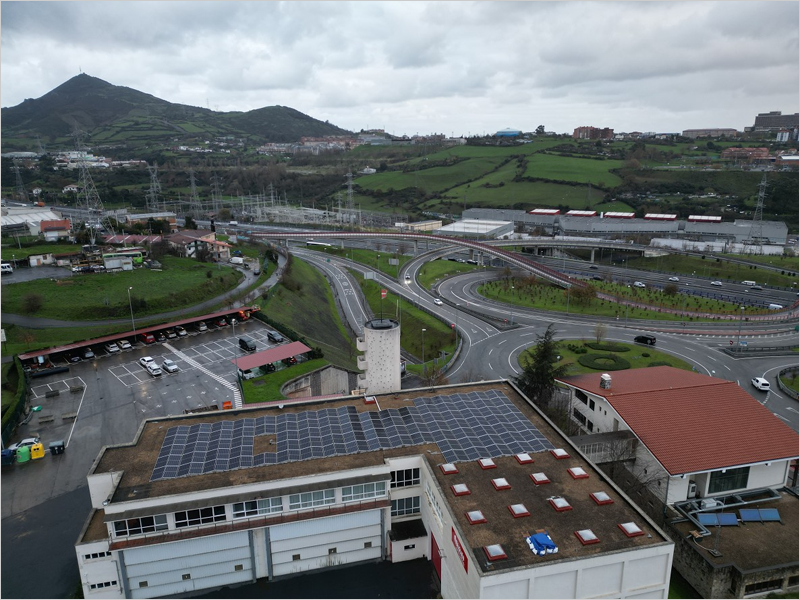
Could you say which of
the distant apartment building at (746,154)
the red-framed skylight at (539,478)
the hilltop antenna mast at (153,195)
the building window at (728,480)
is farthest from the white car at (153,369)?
the distant apartment building at (746,154)

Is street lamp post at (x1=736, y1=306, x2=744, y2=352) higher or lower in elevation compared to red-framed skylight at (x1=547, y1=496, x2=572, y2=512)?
lower

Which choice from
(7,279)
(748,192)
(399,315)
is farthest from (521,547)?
(748,192)

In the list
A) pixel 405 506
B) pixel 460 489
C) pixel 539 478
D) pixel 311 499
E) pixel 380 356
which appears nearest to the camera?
pixel 460 489

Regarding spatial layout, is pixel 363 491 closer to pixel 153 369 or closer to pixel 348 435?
pixel 348 435

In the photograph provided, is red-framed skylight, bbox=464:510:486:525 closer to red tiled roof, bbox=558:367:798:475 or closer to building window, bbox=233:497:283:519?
building window, bbox=233:497:283:519

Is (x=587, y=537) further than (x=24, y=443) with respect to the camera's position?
No

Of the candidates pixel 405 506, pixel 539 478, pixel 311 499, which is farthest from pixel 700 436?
pixel 311 499

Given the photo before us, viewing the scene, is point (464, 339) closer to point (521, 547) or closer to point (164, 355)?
point (164, 355)

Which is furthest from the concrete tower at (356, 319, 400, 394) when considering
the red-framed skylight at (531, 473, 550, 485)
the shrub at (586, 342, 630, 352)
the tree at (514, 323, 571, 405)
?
the shrub at (586, 342, 630, 352)
